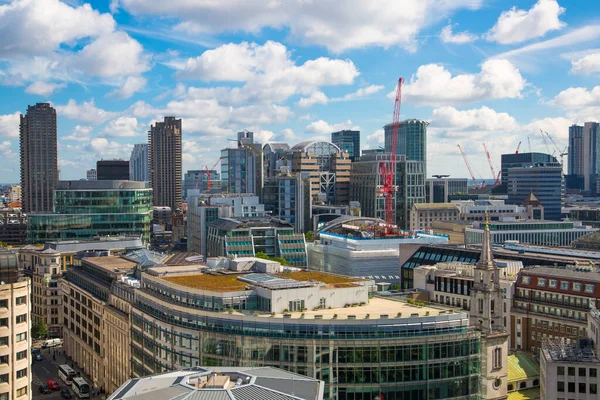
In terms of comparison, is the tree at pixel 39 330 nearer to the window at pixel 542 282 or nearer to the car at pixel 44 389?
the car at pixel 44 389

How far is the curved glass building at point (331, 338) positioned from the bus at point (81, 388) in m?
38.4

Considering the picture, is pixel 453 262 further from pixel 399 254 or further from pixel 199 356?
pixel 199 356

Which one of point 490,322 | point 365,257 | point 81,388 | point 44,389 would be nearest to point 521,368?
point 490,322

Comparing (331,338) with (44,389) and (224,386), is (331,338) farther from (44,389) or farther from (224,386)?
(44,389)

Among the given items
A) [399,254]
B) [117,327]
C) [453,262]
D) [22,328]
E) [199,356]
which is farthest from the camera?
[399,254]

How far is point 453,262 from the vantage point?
150750mm

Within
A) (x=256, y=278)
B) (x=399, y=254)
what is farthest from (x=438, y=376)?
(x=399, y=254)

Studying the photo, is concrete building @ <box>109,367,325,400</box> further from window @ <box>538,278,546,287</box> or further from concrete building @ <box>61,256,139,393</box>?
window @ <box>538,278,546,287</box>

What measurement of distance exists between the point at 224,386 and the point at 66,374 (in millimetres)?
89740

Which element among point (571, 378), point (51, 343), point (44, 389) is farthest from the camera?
point (51, 343)

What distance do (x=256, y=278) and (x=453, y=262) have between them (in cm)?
6058

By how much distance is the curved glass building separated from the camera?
82.7 m

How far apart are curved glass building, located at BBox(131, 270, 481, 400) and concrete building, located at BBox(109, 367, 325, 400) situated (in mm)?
18487

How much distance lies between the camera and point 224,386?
5875 cm
